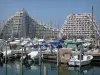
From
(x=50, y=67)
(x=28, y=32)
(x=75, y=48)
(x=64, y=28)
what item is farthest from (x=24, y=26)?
(x=50, y=67)

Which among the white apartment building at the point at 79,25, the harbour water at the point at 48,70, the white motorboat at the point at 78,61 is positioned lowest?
the harbour water at the point at 48,70

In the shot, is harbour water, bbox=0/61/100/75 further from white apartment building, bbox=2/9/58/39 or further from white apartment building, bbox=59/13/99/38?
white apartment building, bbox=2/9/58/39

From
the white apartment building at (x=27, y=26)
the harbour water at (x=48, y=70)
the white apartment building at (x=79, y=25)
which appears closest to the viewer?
the harbour water at (x=48, y=70)

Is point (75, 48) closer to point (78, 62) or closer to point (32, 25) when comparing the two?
point (78, 62)

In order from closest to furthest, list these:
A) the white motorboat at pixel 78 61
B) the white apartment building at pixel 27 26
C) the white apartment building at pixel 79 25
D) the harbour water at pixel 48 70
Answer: the harbour water at pixel 48 70, the white motorboat at pixel 78 61, the white apartment building at pixel 79 25, the white apartment building at pixel 27 26

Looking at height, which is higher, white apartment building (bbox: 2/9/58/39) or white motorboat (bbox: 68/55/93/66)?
white apartment building (bbox: 2/9/58/39)

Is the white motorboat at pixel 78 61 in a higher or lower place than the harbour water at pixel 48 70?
higher

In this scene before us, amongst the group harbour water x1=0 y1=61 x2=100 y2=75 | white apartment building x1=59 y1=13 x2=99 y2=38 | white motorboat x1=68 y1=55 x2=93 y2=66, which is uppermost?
white apartment building x1=59 y1=13 x2=99 y2=38

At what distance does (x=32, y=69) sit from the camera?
39.3 m

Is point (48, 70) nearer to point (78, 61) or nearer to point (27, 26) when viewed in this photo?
point (78, 61)

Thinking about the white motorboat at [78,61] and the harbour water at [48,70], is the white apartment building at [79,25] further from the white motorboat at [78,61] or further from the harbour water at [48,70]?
the harbour water at [48,70]

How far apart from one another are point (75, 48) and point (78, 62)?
1384cm

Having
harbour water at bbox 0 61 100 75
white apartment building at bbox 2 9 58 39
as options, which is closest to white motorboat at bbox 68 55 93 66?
harbour water at bbox 0 61 100 75

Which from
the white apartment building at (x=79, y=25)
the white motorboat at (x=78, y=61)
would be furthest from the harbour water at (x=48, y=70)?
the white apartment building at (x=79, y=25)
